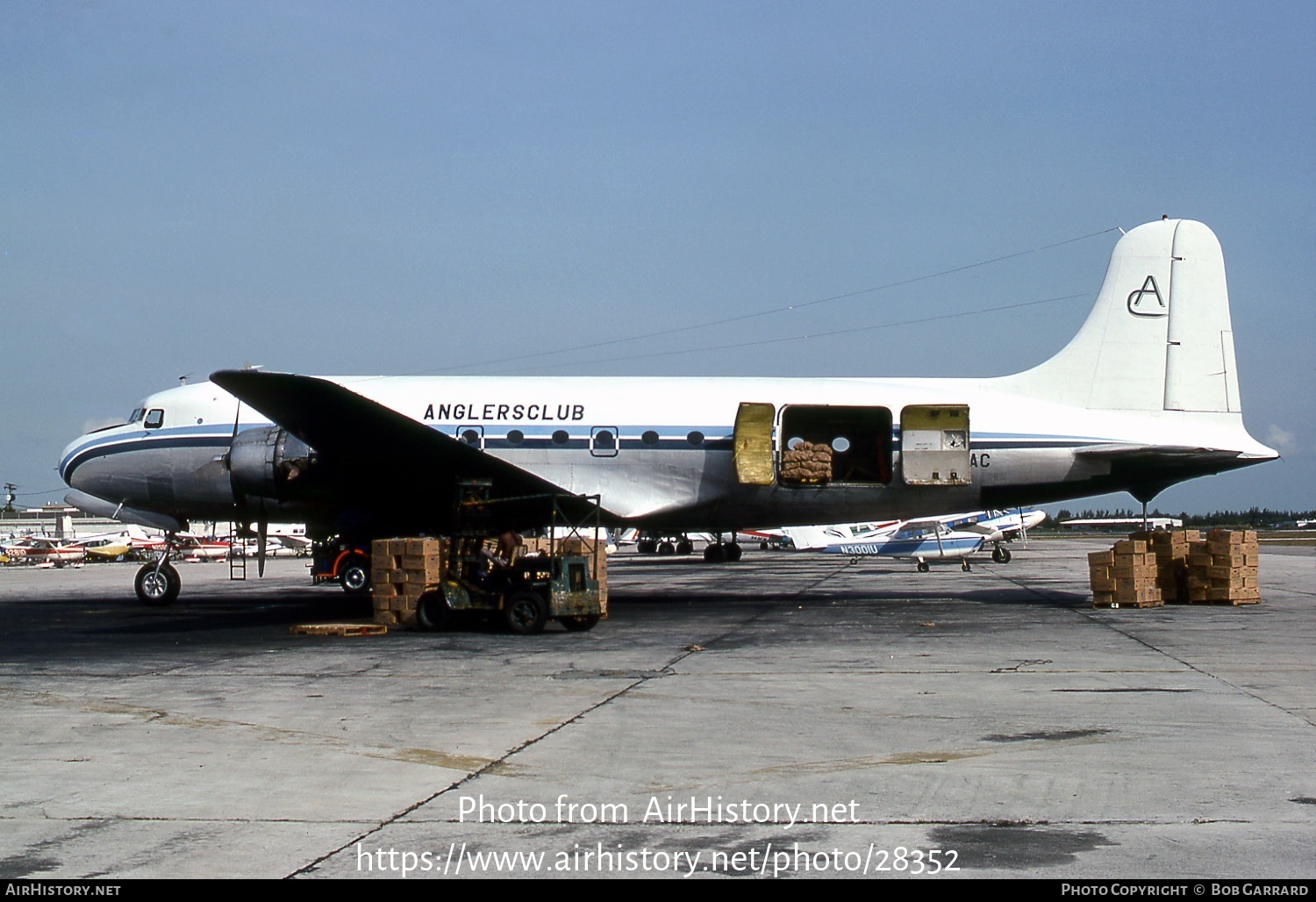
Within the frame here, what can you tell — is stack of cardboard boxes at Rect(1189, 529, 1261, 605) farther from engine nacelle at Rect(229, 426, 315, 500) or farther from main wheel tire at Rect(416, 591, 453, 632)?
engine nacelle at Rect(229, 426, 315, 500)

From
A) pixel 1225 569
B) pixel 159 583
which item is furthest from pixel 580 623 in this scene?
pixel 1225 569

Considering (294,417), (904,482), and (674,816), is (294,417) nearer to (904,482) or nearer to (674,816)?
(904,482)

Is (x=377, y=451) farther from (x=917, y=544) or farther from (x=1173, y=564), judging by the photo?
(x=917, y=544)

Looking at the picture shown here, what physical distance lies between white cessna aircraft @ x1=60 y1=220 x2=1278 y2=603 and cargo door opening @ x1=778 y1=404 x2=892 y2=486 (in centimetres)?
4

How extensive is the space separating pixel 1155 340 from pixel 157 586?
20384mm

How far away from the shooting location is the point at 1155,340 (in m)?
→ 23.0

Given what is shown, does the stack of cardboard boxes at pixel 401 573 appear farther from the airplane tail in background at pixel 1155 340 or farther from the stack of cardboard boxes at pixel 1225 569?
the stack of cardboard boxes at pixel 1225 569

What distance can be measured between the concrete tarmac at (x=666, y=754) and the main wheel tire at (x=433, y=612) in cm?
64

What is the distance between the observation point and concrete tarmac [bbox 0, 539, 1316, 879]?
232 inches

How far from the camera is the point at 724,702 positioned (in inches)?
421

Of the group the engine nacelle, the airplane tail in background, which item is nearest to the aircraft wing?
the engine nacelle

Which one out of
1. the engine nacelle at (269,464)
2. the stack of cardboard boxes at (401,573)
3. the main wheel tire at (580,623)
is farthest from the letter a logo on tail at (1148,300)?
the engine nacelle at (269,464)
